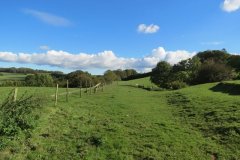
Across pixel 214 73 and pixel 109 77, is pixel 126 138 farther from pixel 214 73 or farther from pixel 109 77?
pixel 109 77

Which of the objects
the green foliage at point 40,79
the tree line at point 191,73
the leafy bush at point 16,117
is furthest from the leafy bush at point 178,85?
the leafy bush at point 16,117

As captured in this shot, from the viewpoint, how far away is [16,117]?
17.0 meters

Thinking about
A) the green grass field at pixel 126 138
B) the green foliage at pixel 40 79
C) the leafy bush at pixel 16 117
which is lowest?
the green grass field at pixel 126 138

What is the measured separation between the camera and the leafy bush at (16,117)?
15509 mm

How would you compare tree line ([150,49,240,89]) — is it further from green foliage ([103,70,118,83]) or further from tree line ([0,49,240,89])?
green foliage ([103,70,118,83])

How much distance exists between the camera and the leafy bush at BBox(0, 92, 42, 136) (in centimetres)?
1551

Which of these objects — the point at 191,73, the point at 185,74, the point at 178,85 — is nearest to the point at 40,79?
the point at 185,74

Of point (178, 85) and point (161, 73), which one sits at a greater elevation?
point (161, 73)

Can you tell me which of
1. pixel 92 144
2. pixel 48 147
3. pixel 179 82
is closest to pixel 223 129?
pixel 92 144

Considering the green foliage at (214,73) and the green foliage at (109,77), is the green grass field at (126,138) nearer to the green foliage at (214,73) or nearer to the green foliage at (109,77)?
the green foliage at (214,73)

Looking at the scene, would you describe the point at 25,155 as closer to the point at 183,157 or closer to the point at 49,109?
the point at 183,157

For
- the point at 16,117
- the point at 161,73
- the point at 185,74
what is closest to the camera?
the point at 16,117

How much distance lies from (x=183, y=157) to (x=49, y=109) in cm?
1178

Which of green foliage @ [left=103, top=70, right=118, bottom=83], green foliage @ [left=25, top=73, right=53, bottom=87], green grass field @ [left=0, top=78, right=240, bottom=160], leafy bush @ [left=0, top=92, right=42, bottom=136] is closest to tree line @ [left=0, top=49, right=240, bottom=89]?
green foliage @ [left=25, top=73, right=53, bottom=87]
